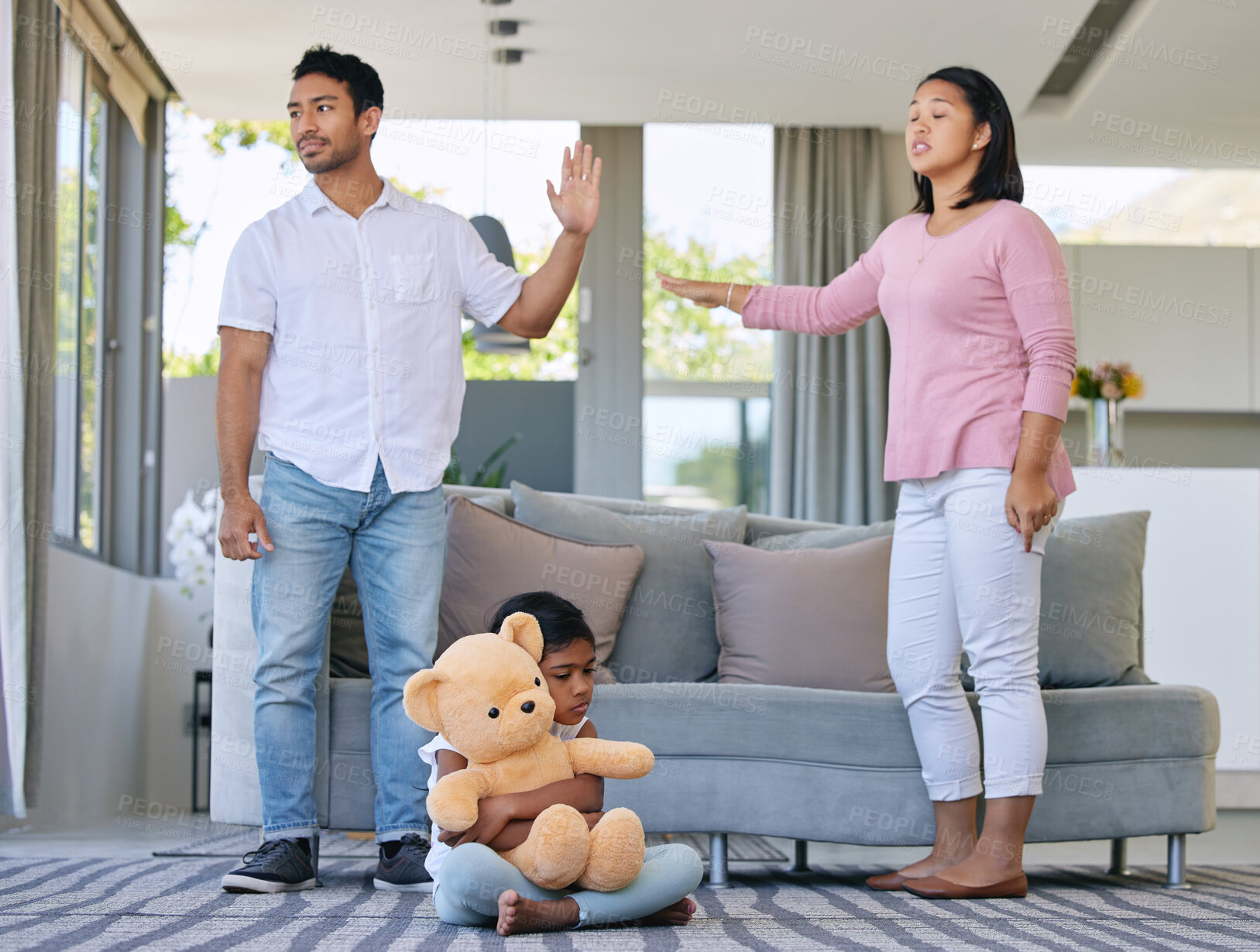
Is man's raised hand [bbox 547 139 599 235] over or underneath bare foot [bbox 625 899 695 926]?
over

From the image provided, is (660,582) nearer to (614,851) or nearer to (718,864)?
(718,864)

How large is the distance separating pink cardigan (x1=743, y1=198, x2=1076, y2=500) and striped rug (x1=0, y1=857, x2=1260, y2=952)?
0.68m

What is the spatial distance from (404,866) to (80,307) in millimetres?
3034

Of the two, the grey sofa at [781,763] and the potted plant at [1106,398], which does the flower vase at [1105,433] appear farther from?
the grey sofa at [781,763]

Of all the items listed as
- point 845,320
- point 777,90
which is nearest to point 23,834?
point 845,320

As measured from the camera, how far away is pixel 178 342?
5.15 metres

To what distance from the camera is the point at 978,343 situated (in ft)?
7.06

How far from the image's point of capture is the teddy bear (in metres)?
1.61

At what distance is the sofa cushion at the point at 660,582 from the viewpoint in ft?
9.00

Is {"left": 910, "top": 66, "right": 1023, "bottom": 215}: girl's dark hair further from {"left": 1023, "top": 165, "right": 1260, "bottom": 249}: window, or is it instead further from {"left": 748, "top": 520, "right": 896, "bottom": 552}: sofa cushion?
{"left": 1023, "top": 165, "right": 1260, "bottom": 249}: window

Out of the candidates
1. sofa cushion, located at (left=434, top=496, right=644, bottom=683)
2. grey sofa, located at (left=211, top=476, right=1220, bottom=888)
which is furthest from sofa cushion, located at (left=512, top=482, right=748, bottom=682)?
grey sofa, located at (left=211, top=476, right=1220, bottom=888)

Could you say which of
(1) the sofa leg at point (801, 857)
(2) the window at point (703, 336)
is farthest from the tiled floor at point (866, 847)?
(2) the window at point (703, 336)

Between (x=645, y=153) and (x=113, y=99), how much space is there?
2.14 meters

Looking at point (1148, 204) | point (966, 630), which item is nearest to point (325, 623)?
point (966, 630)
